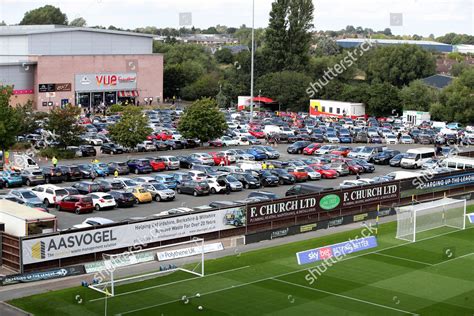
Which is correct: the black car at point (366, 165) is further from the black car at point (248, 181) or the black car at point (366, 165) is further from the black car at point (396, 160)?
the black car at point (248, 181)

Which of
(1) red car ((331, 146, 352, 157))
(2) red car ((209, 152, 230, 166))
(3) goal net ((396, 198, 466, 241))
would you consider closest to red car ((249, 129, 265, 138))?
(1) red car ((331, 146, 352, 157))

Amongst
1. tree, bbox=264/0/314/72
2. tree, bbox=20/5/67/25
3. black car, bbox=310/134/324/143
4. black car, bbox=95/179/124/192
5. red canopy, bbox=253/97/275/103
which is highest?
tree, bbox=20/5/67/25

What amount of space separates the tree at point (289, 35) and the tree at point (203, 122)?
168ft

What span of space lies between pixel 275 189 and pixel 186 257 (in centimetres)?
1847

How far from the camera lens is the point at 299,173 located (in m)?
54.0

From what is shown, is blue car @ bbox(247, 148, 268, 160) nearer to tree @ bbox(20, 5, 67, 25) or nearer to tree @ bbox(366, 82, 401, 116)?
tree @ bbox(366, 82, 401, 116)

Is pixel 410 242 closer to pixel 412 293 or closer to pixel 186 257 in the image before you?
pixel 412 293

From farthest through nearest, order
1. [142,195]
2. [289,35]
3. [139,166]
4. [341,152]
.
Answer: [289,35]
[341,152]
[139,166]
[142,195]

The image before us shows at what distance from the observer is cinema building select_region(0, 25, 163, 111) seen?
96.9m

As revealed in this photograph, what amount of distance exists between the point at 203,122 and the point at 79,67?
125ft

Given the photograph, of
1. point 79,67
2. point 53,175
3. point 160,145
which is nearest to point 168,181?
point 53,175

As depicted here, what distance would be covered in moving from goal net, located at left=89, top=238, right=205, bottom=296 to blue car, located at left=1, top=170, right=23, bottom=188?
19133 mm

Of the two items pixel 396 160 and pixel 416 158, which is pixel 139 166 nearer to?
pixel 396 160

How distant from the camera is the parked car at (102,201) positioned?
142ft
